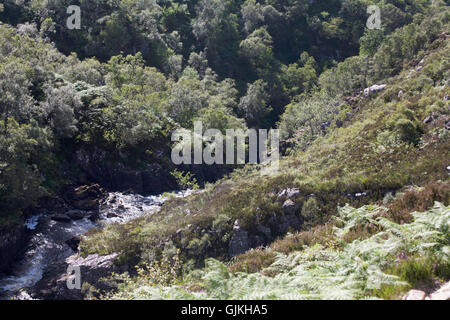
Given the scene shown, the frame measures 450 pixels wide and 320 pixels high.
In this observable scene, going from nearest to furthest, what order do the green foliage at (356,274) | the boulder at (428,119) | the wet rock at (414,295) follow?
1. the wet rock at (414,295)
2. the green foliage at (356,274)
3. the boulder at (428,119)

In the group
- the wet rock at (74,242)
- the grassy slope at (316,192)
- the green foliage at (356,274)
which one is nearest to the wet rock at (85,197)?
the wet rock at (74,242)

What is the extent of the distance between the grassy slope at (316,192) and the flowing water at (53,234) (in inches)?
66.4

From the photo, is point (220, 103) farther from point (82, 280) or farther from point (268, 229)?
point (82, 280)

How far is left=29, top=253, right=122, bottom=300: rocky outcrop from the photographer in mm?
13141

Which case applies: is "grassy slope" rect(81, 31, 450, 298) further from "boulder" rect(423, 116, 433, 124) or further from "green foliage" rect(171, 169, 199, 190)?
"green foliage" rect(171, 169, 199, 190)

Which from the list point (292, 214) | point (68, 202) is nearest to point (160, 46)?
point (68, 202)

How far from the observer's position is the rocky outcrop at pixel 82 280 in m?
13.1

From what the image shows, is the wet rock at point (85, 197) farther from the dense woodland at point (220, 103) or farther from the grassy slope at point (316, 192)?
the grassy slope at point (316, 192)

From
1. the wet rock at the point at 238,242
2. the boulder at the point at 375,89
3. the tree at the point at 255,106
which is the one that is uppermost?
the tree at the point at 255,106

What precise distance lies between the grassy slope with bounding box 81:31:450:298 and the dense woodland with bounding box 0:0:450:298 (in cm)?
7

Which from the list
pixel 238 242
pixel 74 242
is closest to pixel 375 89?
pixel 238 242

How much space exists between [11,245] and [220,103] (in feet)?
81.6

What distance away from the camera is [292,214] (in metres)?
12.9
